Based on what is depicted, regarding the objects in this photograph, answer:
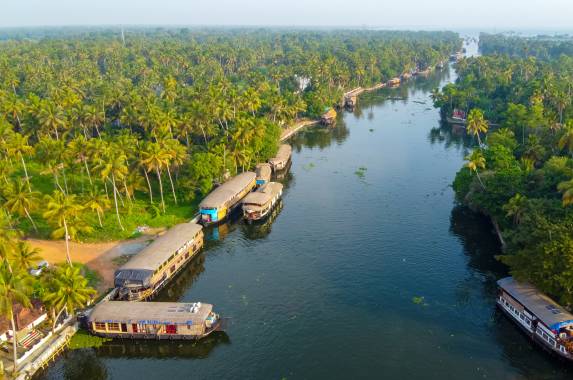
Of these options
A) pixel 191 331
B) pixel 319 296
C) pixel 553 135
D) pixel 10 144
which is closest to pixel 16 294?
pixel 191 331

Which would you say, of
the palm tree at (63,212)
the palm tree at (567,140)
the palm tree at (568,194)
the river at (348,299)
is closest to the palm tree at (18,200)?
the palm tree at (63,212)

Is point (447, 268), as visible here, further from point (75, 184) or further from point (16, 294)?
point (75, 184)

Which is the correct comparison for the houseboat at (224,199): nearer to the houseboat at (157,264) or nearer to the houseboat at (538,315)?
the houseboat at (157,264)

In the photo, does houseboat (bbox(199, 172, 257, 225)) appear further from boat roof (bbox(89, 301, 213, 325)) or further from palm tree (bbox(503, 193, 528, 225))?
palm tree (bbox(503, 193, 528, 225))

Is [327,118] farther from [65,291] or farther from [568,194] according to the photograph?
[65,291]

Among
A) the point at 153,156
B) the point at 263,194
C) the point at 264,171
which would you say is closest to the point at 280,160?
the point at 264,171

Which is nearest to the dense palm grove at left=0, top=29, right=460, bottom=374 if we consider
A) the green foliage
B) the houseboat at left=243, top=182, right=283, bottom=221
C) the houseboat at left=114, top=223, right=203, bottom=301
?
the green foliage
